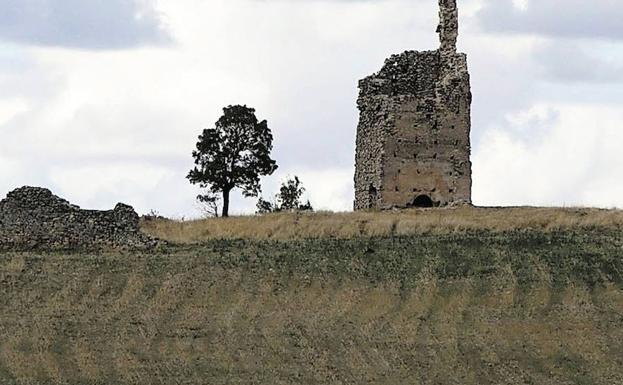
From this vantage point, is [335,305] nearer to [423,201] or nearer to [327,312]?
[327,312]

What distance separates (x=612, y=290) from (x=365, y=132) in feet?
56.2

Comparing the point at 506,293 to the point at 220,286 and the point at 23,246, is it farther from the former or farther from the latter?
the point at 23,246

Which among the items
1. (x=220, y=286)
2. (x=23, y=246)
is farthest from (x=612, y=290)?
(x=23, y=246)

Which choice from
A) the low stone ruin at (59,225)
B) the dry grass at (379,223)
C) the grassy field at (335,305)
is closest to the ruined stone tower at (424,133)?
the dry grass at (379,223)

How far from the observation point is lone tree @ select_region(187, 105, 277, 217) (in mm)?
48094

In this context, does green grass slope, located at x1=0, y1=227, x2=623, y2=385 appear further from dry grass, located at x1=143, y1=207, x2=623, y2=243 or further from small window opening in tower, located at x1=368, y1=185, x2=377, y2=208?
small window opening in tower, located at x1=368, y1=185, x2=377, y2=208

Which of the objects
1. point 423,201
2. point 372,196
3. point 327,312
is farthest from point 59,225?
point 327,312

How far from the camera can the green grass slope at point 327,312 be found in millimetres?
20594

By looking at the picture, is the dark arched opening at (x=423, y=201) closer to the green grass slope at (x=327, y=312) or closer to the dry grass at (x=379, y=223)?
the dry grass at (x=379, y=223)

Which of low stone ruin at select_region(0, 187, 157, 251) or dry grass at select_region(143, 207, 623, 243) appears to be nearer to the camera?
dry grass at select_region(143, 207, 623, 243)

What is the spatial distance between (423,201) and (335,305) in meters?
15.9

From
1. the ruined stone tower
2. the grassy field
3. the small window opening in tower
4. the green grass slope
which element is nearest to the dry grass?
the grassy field

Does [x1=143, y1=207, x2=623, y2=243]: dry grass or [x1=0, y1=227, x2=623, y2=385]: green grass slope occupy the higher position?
[x1=143, y1=207, x2=623, y2=243]: dry grass

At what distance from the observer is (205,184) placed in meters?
48.6
